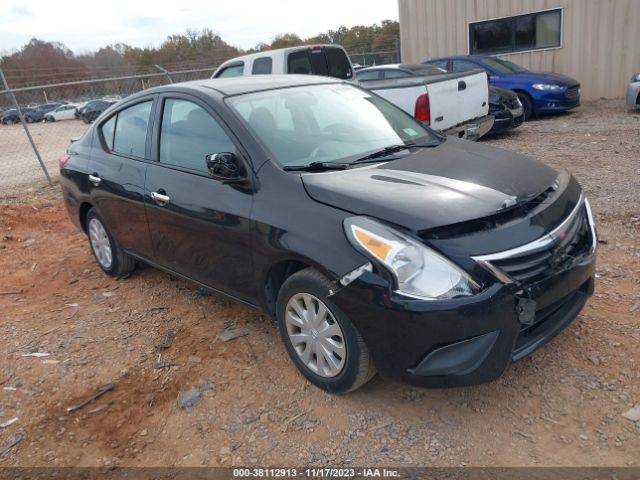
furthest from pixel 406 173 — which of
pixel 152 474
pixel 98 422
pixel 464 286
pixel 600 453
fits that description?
pixel 98 422

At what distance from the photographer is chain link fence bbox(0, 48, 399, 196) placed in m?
10.2

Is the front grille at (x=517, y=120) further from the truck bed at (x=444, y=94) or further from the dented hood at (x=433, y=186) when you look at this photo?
the dented hood at (x=433, y=186)

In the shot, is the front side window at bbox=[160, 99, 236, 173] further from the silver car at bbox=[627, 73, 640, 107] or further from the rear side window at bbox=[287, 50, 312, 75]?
the silver car at bbox=[627, 73, 640, 107]

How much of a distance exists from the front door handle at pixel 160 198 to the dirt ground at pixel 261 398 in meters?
0.94

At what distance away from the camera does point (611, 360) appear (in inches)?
119

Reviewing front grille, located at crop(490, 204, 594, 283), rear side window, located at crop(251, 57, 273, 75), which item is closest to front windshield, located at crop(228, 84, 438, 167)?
front grille, located at crop(490, 204, 594, 283)

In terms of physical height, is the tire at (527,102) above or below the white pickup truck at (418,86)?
below

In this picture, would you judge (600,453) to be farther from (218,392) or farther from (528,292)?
(218,392)

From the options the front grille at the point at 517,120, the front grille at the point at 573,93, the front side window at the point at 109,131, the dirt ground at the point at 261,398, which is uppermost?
the front side window at the point at 109,131

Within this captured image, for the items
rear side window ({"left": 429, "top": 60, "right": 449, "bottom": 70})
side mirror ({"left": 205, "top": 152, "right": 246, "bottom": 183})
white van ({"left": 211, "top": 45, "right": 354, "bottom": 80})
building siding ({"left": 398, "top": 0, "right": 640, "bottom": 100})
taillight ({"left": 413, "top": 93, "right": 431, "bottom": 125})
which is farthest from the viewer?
building siding ({"left": 398, "top": 0, "right": 640, "bottom": 100})

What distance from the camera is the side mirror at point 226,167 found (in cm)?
309

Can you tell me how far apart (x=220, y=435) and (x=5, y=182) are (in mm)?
9762

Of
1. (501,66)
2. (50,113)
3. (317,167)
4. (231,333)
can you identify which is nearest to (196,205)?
(317,167)

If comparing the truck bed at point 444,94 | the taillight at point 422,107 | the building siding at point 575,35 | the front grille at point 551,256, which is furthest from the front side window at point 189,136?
the building siding at point 575,35
